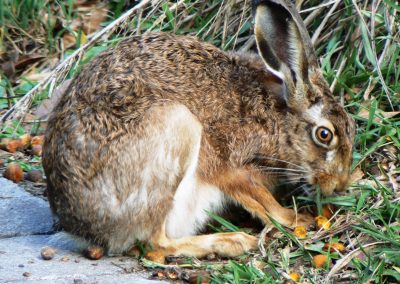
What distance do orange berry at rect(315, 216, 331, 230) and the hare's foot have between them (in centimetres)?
39

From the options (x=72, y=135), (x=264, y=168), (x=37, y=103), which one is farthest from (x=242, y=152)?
(x=37, y=103)

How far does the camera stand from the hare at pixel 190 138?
5.06 metres

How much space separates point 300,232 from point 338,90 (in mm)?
1360

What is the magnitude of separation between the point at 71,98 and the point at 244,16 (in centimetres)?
207

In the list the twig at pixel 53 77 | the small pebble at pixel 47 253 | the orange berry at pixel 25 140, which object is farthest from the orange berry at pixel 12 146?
the small pebble at pixel 47 253

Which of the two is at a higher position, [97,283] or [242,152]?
[242,152]

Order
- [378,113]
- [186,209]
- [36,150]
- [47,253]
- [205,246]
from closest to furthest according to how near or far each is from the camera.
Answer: [47,253] < [205,246] < [186,209] < [378,113] < [36,150]

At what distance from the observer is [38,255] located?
205 inches

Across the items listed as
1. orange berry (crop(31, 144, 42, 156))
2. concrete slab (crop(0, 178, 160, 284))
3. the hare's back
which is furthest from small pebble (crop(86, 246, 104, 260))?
orange berry (crop(31, 144, 42, 156))

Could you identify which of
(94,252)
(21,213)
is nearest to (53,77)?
(21,213)

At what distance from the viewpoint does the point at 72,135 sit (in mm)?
5090

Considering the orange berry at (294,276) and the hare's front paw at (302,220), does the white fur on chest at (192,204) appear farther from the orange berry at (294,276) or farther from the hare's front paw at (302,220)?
the orange berry at (294,276)

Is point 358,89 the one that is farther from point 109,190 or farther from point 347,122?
point 109,190

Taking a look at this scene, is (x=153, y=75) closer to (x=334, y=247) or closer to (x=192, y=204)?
(x=192, y=204)
